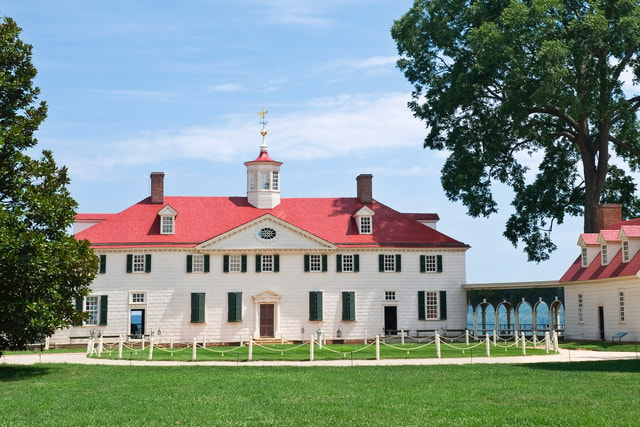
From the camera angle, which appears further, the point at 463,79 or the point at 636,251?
the point at 463,79

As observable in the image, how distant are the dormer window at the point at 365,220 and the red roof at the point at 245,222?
0.34 metres

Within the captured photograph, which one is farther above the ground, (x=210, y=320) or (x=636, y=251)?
(x=636, y=251)

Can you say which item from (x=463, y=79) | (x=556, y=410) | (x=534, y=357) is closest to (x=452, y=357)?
(x=534, y=357)

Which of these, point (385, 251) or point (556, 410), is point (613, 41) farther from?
point (556, 410)

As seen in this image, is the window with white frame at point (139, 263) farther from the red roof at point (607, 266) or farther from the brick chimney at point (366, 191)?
the red roof at point (607, 266)

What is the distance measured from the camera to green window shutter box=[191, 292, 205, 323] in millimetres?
44844

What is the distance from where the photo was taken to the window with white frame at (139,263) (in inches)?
1779

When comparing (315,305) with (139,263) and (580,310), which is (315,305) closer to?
(139,263)

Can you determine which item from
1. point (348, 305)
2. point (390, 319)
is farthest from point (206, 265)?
point (390, 319)

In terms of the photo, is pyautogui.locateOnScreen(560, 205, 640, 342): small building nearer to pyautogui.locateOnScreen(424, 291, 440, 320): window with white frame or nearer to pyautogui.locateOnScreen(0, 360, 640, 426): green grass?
pyautogui.locateOnScreen(424, 291, 440, 320): window with white frame

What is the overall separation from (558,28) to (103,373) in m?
29.5

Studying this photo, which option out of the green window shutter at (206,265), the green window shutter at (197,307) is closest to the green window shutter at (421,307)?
the green window shutter at (206,265)

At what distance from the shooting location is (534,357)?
98.5 feet

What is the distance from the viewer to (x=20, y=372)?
83.6 feet
